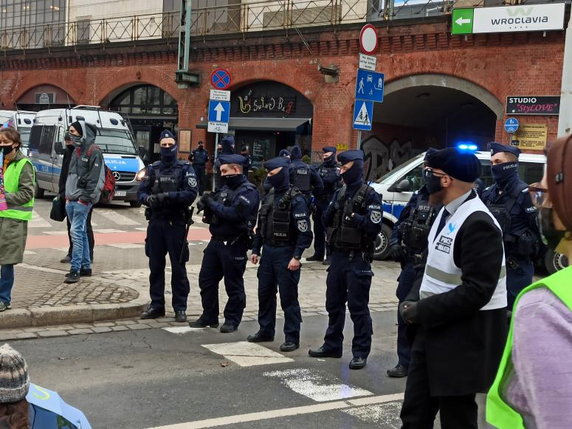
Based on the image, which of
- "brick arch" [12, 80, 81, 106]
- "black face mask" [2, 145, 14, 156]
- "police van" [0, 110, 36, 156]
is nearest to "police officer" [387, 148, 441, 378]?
"black face mask" [2, 145, 14, 156]

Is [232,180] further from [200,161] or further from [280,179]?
[200,161]

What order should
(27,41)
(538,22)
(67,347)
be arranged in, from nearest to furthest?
(67,347) → (538,22) → (27,41)

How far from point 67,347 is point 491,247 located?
4390 millimetres

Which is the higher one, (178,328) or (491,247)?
(491,247)

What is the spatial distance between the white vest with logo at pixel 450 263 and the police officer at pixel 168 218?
4.14 m

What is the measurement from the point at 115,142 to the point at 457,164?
17422 millimetres

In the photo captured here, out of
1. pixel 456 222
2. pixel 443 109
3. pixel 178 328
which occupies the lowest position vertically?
pixel 178 328

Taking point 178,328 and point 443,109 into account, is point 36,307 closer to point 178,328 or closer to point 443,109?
point 178,328

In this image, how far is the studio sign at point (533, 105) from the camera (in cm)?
1961

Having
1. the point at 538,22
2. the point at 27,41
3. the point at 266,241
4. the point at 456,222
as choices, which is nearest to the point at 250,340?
the point at 266,241

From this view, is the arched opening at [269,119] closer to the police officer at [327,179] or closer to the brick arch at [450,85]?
the brick arch at [450,85]

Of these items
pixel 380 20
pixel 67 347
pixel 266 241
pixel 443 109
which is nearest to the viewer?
pixel 67 347

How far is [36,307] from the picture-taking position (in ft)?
24.1

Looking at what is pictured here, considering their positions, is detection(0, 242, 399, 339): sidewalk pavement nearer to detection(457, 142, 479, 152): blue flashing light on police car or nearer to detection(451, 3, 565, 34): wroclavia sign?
detection(457, 142, 479, 152): blue flashing light on police car
